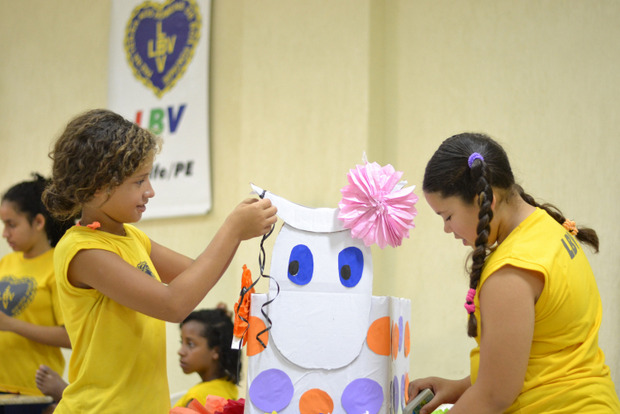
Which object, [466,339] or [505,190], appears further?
[466,339]

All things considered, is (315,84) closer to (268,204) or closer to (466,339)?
(466,339)

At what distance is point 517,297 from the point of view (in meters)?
1.15

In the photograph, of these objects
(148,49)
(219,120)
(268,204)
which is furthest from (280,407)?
(148,49)

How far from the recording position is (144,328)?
1437 mm

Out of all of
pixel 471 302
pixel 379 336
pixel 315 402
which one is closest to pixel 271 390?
pixel 315 402

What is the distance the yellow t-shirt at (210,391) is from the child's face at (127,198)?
1162 mm

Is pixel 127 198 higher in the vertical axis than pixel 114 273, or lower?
higher

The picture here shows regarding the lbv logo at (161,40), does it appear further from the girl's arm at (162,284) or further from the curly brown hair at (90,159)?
the girl's arm at (162,284)

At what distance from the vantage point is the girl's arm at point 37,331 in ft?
7.55

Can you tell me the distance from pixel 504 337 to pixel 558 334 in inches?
5.1

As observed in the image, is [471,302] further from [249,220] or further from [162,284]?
[162,284]

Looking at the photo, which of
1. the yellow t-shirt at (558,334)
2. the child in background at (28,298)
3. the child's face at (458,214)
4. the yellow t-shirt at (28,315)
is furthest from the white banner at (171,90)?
the yellow t-shirt at (558,334)

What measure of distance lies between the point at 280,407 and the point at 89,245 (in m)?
0.52

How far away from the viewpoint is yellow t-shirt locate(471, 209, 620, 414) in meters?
1.18
